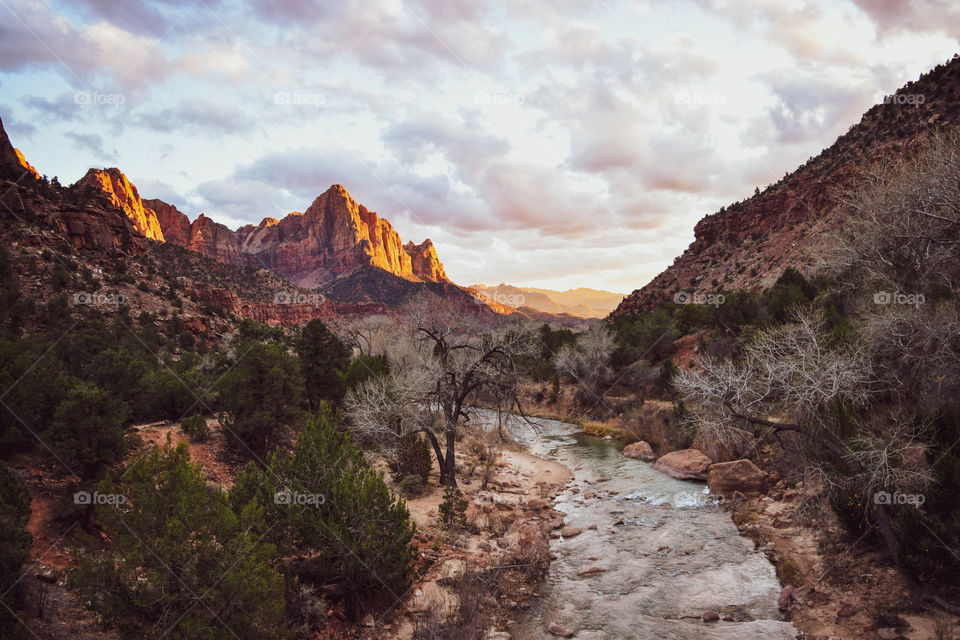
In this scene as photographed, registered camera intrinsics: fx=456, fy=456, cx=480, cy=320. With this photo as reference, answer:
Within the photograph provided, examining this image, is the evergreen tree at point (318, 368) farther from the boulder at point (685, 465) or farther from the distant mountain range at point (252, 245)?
the boulder at point (685, 465)

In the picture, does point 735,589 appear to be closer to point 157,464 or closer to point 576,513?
point 576,513

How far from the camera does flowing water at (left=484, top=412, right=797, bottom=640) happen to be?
816 cm

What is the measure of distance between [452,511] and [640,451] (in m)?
12.8

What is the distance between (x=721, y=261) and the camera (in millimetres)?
61969

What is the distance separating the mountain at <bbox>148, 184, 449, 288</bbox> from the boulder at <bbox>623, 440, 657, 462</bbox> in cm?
13669

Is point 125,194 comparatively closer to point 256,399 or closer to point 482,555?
point 256,399

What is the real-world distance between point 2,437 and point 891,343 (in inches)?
744

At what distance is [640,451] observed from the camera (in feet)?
72.1

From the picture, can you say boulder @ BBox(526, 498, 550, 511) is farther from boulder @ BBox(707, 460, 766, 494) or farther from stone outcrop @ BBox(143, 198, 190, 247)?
stone outcrop @ BBox(143, 198, 190, 247)

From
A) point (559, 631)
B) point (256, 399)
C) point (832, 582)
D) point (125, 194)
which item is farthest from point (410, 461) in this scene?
point (125, 194)

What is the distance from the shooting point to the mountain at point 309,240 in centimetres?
15662

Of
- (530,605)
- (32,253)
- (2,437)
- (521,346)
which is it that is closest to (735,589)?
(530,605)

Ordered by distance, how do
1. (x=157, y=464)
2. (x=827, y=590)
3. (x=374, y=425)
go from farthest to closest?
(x=374, y=425) → (x=827, y=590) → (x=157, y=464)

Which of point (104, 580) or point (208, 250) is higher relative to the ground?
point (208, 250)
